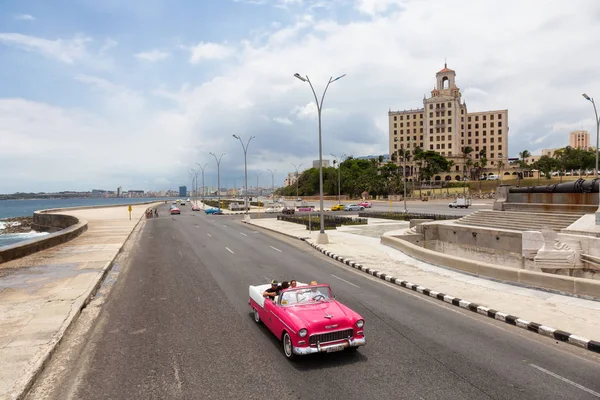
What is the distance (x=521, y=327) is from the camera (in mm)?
10000

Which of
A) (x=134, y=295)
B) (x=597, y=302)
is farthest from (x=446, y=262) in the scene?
(x=134, y=295)

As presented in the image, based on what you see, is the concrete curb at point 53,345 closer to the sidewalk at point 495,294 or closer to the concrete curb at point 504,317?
the concrete curb at point 504,317

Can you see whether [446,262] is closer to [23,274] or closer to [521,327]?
[521,327]

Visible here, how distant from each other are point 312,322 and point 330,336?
1.44ft

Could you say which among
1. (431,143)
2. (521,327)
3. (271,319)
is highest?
(431,143)

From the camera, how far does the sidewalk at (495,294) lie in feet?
33.0

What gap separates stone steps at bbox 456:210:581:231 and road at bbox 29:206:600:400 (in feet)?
37.3

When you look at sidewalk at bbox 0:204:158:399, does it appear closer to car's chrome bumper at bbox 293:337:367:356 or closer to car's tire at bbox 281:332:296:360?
car's tire at bbox 281:332:296:360

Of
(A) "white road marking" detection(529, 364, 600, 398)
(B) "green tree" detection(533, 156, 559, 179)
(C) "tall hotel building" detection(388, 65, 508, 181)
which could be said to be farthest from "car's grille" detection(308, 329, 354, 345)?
(C) "tall hotel building" detection(388, 65, 508, 181)

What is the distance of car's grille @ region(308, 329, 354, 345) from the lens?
25.2ft

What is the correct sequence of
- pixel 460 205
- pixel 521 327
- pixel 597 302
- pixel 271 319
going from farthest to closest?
pixel 460 205
pixel 597 302
pixel 521 327
pixel 271 319

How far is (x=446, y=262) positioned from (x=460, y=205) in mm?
49576

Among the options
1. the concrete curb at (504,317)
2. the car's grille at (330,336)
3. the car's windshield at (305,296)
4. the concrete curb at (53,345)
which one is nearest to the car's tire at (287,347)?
the car's grille at (330,336)

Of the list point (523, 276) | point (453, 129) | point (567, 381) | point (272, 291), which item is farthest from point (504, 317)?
point (453, 129)
